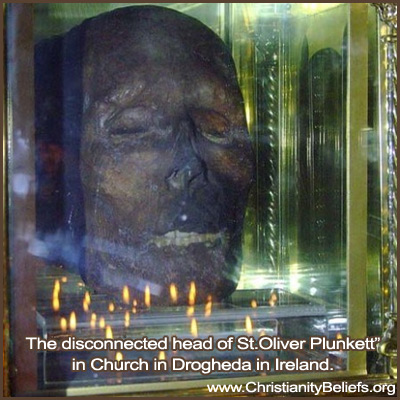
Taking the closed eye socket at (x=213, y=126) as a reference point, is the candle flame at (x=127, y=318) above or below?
below

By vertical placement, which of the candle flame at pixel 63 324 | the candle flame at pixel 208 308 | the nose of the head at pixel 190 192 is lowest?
the candle flame at pixel 63 324

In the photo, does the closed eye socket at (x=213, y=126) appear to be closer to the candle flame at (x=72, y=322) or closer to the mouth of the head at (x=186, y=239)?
the mouth of the head at (x=186, y=239)

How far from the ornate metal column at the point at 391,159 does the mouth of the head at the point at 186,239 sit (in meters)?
0.26

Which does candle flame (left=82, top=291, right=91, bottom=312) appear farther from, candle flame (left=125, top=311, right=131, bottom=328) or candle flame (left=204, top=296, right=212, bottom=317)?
candle flame (left=204, top=296, right=212, bottom=317)

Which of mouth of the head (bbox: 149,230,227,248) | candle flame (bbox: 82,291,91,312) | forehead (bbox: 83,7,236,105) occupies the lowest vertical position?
candle flame (bbox: 82,291,91,312)

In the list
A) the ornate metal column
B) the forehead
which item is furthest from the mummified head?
the ornate metal column

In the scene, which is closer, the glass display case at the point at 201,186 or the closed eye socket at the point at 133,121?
the glass display case at the point at 201,186

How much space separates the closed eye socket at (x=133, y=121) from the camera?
1.52 meters

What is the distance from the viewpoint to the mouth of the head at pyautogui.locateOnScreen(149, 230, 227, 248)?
5.01 ft

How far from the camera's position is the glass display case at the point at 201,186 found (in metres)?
1.40

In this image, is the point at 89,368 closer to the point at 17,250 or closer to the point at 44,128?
the point at 17,250

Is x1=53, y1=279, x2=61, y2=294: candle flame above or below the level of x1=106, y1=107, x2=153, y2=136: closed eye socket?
below

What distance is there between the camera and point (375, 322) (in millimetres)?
1563

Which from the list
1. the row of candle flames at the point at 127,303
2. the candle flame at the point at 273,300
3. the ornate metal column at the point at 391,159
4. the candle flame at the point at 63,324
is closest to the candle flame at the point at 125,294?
the row of candle flames at the point at 127,303
